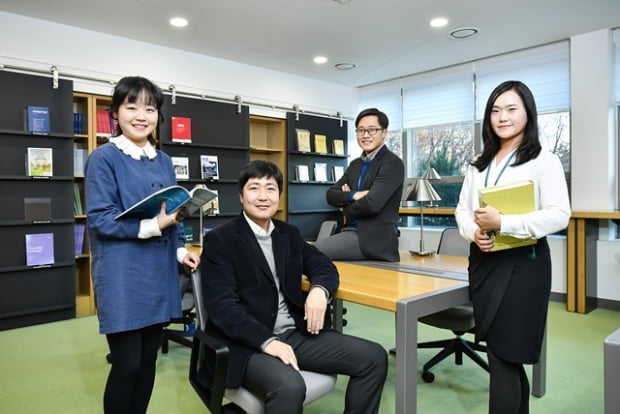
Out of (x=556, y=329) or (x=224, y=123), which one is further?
(x=224, y=123)

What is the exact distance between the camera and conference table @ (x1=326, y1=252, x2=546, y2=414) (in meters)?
1.50

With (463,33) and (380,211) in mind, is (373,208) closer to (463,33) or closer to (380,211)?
(380,211)

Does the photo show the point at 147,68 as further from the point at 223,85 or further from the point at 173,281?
the point at 173,281

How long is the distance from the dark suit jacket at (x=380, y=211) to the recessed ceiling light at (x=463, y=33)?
8.19ft

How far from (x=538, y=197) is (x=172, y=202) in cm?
123

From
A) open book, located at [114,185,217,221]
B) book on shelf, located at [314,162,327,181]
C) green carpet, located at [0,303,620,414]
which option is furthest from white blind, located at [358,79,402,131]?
open book, located at [114,185,217,221]

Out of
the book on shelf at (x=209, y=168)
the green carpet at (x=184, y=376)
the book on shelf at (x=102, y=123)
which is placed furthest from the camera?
the book on shelf at (x=209, y=168)

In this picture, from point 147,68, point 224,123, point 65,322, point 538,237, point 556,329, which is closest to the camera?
point 538,237

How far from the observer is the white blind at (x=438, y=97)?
5465 mm

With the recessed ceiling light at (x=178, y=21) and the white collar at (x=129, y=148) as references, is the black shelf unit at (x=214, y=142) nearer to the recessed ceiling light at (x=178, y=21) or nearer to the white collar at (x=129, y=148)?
the recessed ceiling light at (x=178, y=21)

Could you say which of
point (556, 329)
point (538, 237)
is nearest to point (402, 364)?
point (538, 237)

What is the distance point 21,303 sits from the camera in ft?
12.5

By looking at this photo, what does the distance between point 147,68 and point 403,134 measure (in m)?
3.38

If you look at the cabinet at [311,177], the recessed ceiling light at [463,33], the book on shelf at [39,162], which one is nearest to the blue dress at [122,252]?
the book on shelf at [39,162]
